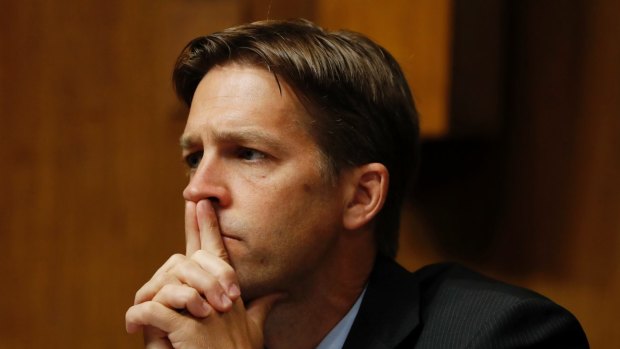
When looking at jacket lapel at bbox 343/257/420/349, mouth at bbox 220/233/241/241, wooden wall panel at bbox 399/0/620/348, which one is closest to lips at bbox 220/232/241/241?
mouth at bbox 220/233/241/241

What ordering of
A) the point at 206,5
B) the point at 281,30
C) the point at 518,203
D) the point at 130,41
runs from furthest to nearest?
the point at 130,41, the point at 206,5, the point at 518,203, the point at 281,30

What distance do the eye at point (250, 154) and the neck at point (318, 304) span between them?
21 cm

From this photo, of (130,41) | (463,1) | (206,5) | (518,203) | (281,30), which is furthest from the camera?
(130,41)

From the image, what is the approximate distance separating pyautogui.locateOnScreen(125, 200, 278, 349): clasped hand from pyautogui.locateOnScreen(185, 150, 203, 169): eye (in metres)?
0.16

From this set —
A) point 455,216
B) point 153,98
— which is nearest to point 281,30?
point 455,216

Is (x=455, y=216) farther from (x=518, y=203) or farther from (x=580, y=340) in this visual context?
(x=580, y=340)

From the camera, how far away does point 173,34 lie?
2.10 m

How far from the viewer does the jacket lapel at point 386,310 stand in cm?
128

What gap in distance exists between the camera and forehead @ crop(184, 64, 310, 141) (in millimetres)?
1249

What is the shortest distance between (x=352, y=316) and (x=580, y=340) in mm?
376

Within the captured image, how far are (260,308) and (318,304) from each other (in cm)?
13

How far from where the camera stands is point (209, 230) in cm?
120

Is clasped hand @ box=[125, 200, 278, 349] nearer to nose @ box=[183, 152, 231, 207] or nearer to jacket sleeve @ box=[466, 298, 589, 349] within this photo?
nose @ box=[183, 152, 231, 207]

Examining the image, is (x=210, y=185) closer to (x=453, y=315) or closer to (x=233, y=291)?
(x=233, y=291)
